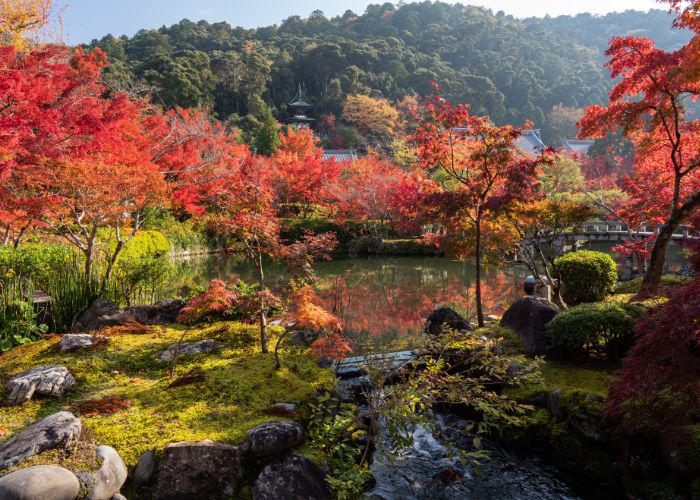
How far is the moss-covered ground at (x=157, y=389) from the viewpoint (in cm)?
359

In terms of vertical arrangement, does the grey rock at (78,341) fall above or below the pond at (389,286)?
above

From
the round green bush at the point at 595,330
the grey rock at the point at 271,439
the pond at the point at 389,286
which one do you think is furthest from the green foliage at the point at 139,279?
the round green bush at the point at 595,330

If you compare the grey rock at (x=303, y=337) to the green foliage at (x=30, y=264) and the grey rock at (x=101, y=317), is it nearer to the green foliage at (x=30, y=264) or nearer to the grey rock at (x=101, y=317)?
the grey rock at (x=101, y=317)

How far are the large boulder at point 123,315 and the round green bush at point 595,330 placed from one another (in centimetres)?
527

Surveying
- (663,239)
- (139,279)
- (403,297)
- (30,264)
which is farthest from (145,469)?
(403,297)

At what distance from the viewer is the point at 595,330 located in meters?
5.05

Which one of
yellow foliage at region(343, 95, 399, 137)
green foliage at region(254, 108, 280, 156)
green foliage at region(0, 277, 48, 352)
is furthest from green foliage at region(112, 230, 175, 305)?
yellow foliage at region(343, 95, 399, 137)

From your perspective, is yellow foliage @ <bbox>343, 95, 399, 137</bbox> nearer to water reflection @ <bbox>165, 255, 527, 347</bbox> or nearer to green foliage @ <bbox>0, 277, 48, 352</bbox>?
water reflection @ <bbox>165, 255, 527, 347</bbox>

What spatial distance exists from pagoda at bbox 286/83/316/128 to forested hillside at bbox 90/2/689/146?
3.38ft

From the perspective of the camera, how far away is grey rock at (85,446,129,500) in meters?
2.95

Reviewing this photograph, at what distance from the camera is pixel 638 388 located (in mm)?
2703

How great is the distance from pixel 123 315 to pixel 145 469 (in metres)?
3.57

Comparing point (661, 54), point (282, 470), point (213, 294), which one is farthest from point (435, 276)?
point (282, 470)

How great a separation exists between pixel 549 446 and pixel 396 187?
15397mm
